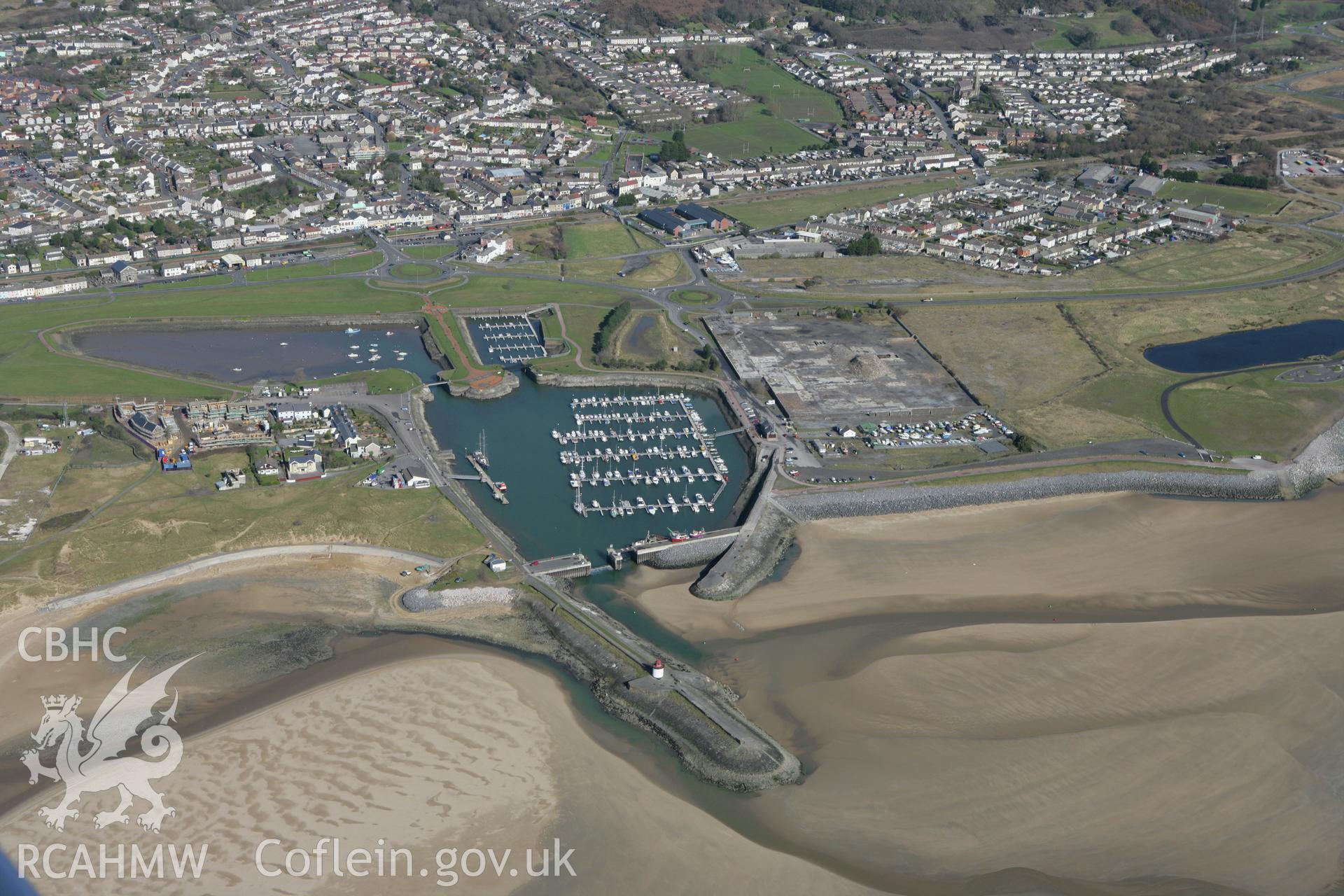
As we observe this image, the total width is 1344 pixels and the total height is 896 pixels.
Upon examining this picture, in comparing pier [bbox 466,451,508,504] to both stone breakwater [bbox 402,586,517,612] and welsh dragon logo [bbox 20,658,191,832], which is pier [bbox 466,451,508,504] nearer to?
stone breakwater [bbox 402,586,517,612]

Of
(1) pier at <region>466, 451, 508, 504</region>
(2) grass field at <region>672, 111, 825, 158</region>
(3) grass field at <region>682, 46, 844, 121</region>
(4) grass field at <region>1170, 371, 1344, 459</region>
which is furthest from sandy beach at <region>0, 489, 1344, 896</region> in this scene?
(3) grass field at <region>682, 46, 844, 121</region>

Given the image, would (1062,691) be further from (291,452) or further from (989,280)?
(989,280)

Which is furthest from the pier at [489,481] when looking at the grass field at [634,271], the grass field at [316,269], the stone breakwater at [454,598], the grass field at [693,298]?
the grass field at [316,269]

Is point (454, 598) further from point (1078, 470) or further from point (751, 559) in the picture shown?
point (1078, 470)

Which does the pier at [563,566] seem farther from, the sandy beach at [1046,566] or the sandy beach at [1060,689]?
the sandy beach at [1060,689]

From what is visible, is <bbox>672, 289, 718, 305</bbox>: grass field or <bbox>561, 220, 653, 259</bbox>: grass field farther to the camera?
<bbox>561, 220, 653, 259</bbox>: grass field

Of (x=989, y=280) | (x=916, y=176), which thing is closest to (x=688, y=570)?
(x=989, y=280)
